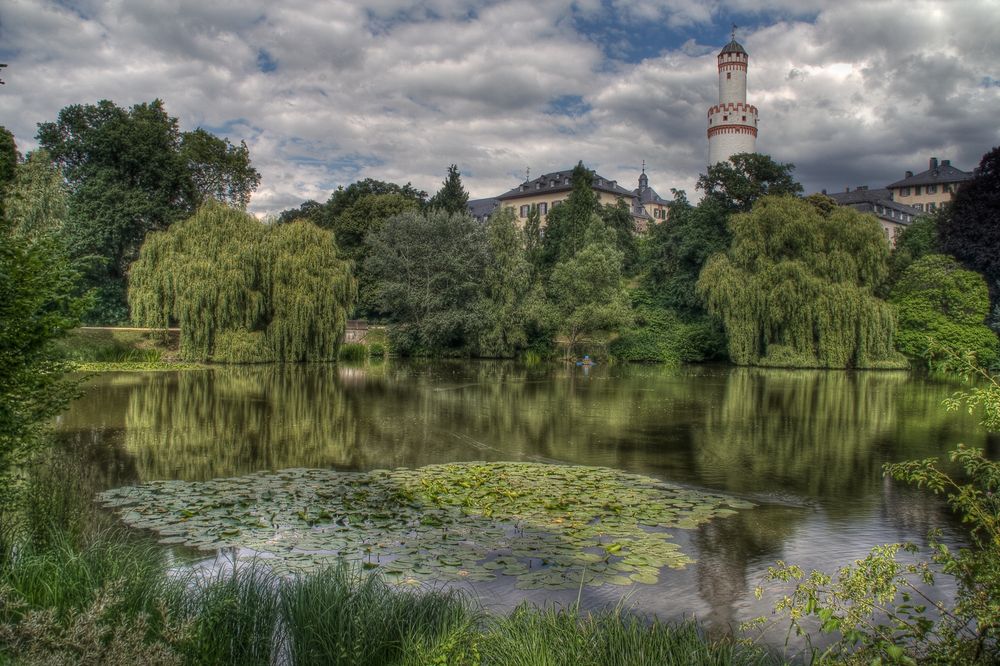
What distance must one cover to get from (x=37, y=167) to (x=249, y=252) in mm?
13809

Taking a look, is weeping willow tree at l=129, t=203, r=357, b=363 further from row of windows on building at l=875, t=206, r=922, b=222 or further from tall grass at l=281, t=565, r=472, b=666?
row of windows on building at l=875, t=206, r=922, b=222

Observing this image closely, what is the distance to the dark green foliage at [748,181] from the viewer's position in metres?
50.0

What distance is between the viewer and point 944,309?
42.6 meters

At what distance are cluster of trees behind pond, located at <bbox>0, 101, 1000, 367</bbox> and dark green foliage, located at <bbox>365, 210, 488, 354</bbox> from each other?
13 centimetres

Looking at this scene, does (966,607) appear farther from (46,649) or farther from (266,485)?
(266,485)

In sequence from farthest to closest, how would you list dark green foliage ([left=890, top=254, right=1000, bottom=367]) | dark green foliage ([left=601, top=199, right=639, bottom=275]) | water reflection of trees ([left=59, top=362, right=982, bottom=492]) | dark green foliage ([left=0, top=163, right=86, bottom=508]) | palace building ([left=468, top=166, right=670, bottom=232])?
palace building ([left=468, top=166, right=670, bottom=232])
dark green foliage ([left=601, top=199, right=639, bottom=275])
dark green foliage ([left=890, top=254, right=1000, bottom=367])
water reflection of trees ([left=59, top=362, right=982, bottom=492])
dark green foliage ([left=0, top=163, right=86, bottom=508])

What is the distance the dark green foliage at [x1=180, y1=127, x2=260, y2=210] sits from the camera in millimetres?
50031

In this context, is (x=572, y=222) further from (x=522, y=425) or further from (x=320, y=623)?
(x=320, y=623)

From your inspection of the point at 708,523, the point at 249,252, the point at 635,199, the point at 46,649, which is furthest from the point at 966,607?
the point at 635,199

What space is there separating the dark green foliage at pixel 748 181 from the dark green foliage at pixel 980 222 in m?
10.1

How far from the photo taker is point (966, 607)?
3.52 metres

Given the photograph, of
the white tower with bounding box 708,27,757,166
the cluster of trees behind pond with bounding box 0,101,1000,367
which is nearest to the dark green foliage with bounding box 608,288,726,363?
the cluster of trees behind pond with bounding box 0,101,1000,367

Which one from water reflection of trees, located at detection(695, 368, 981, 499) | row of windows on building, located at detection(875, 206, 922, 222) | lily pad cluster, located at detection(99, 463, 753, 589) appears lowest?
water reflection of trees, located at detection(695, 368, 981, 499)

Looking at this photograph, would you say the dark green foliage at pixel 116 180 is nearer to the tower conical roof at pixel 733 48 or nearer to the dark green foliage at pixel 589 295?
the dark green foliage at pixel 589 295
